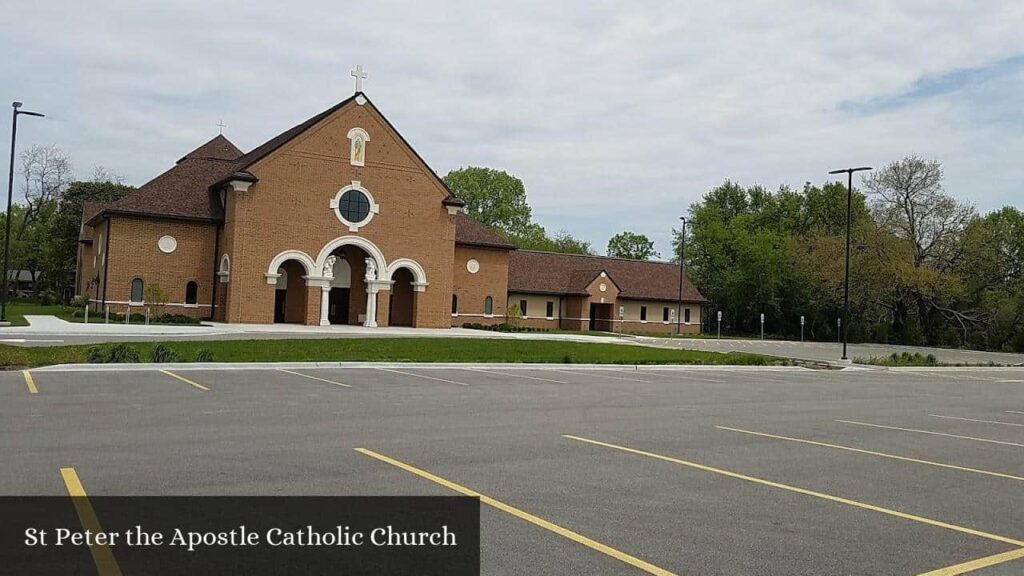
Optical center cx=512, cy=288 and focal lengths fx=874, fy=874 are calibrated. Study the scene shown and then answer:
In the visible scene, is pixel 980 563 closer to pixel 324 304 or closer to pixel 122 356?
pixel 122 356

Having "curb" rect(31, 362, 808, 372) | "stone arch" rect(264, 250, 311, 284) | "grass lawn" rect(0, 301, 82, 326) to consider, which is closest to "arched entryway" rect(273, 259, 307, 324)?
"stone arch" rect(264, 250, 311, 284)

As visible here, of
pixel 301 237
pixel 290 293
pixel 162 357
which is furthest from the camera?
pixel 290 293

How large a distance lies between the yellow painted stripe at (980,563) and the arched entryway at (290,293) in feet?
142

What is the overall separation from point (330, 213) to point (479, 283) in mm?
12202

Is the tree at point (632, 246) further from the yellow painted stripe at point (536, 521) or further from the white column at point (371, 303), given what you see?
the yellow painted stripe at point (536, 521)

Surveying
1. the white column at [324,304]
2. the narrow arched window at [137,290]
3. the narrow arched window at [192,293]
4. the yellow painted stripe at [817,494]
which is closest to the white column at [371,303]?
Answer: the white column at [324,304]

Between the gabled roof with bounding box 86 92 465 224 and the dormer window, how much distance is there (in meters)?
1.40

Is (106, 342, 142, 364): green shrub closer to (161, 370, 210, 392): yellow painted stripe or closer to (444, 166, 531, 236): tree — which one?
(161, 370, 210, 392): yellow painted stripe

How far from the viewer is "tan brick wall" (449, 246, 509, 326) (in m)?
54.1

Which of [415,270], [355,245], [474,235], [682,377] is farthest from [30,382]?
[474,235]

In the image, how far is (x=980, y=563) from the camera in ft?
19.9

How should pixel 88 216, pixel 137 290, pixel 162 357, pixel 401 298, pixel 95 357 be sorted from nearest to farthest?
pixel 95 357
pixel 162 357
pixel 137 290
pixel 401 298
pixel 88 216

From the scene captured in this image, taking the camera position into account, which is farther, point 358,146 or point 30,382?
point 358,146

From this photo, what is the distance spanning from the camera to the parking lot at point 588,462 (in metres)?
6.27
